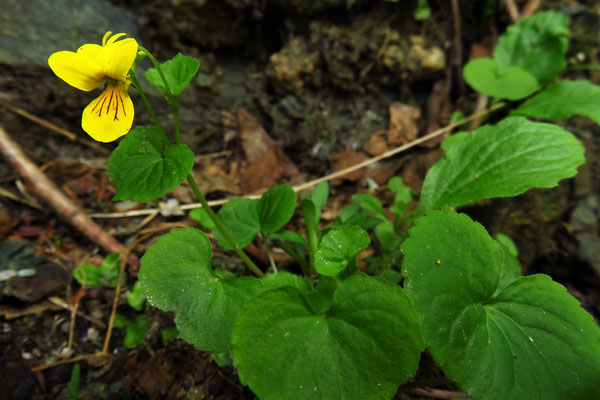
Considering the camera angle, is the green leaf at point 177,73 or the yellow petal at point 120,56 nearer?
the yellow petal at point 120,56

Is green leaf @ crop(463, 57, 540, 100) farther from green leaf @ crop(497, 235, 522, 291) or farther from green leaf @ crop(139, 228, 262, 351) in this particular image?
green leaf @ crop(139, 228, 262, 351)

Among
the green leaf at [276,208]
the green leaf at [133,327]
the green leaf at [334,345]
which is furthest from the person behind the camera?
the green leaf at [133,327]

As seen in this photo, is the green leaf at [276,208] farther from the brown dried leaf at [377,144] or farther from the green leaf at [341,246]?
the brown dried leaf at [377,144]

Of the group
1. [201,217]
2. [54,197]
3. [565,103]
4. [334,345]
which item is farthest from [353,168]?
[54,197]

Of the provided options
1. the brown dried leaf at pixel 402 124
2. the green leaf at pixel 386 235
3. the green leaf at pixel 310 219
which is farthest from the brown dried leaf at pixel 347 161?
the green leaf at pixel 310 219

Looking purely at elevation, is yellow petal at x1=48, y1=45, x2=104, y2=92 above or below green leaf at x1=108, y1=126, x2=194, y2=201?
A: above

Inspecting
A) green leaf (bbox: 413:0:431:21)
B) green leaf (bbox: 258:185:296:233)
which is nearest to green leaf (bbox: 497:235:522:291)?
green leaf (bbox: 258:185:296:233)
